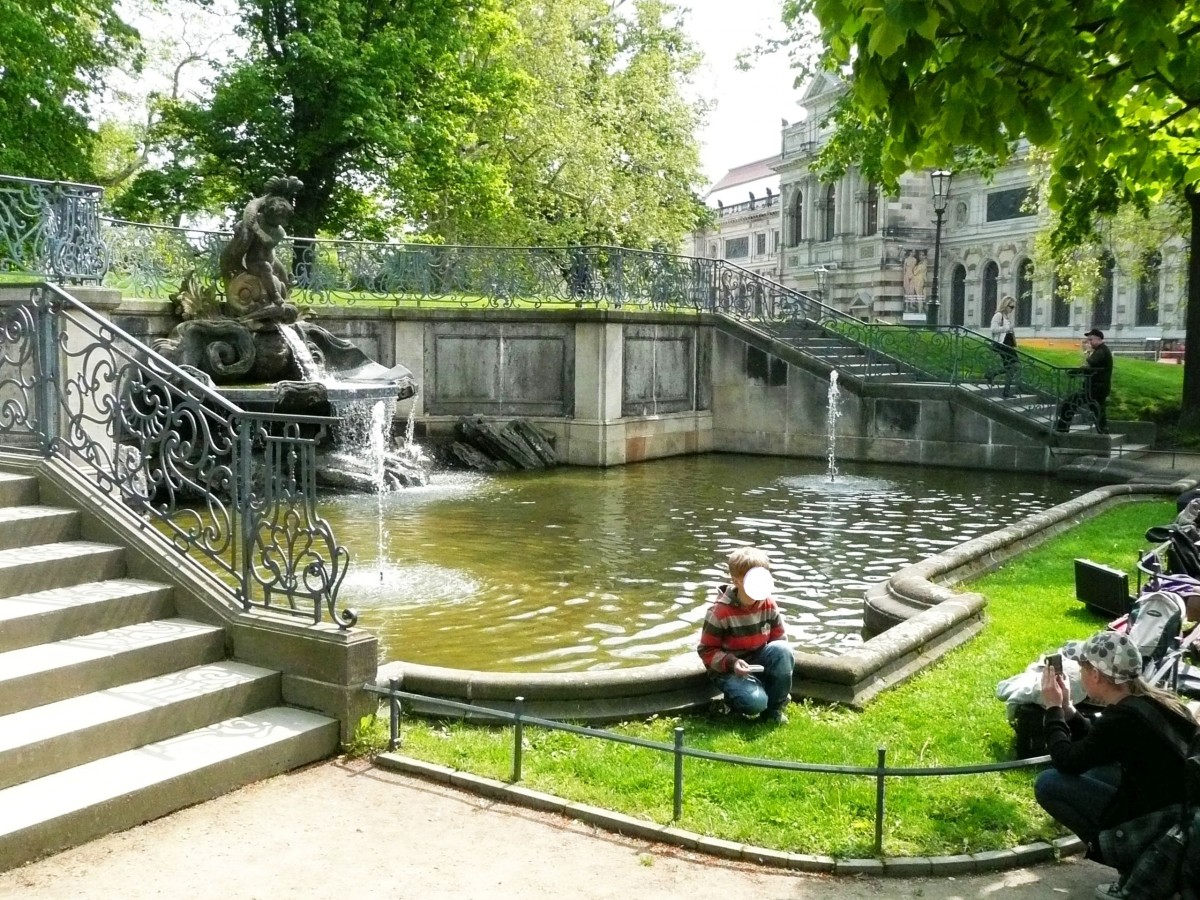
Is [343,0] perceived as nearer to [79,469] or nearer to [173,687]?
[79,469]

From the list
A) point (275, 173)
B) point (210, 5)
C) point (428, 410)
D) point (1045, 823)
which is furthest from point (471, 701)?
point (210, 5)

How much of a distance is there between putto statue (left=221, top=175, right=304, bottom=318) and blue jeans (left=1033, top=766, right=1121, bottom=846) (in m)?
13.4

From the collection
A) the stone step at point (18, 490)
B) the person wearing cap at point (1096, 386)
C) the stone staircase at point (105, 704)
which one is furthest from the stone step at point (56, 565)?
the person wearing cap at point (1096, 386)

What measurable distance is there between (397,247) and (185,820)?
1639cm

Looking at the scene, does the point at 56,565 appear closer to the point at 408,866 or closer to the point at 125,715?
the point at 125,715

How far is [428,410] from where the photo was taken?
20266 mm

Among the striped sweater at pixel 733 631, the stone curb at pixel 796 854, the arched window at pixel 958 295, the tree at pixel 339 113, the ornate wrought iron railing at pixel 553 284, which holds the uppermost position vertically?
the tree at pixel 339 113

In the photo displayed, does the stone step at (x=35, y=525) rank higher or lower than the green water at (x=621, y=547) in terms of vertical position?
higher

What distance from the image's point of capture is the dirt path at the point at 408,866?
4.54 m

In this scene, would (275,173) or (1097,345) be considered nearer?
(1097,345)

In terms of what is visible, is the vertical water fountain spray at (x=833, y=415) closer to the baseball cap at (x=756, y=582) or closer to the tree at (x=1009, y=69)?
the tree at (x=1009, y=69)

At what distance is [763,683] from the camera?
6.61m

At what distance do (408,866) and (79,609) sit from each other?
8.59 feet

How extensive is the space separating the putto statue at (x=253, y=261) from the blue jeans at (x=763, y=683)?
11376mm
